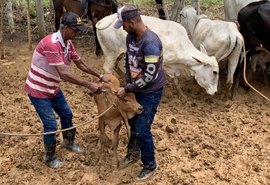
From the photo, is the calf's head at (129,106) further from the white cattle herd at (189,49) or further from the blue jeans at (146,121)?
the white cattle herd at (189,49)

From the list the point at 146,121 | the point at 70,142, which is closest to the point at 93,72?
the point at 146,121

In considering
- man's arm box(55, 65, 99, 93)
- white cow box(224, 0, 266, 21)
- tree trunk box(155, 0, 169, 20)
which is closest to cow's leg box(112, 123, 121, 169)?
man's arm box(55, 65, 99, 93)

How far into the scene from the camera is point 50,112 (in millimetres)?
5832

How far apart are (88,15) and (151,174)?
16.6ft

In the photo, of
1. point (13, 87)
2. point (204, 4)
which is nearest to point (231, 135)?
point (13, 87)

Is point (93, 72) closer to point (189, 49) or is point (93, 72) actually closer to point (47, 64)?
point (47, 64)

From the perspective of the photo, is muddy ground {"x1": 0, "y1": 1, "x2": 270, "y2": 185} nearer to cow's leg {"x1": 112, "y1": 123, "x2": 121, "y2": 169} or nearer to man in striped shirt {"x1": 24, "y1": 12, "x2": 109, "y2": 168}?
cow's leg {"x1": 112, "y1": 123, "x2": 121, "y2": 169}

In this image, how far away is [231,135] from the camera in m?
7.03

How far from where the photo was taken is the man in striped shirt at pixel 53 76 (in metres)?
5.45

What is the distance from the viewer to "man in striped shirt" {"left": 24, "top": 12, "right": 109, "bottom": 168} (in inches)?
215

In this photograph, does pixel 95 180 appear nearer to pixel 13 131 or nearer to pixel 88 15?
pixel 13 131

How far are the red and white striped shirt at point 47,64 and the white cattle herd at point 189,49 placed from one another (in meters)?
2.35

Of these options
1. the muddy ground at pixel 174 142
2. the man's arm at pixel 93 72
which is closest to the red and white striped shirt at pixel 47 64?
the man's arm at pixel 93 72

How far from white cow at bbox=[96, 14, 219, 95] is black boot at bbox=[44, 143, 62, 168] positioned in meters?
2.44
